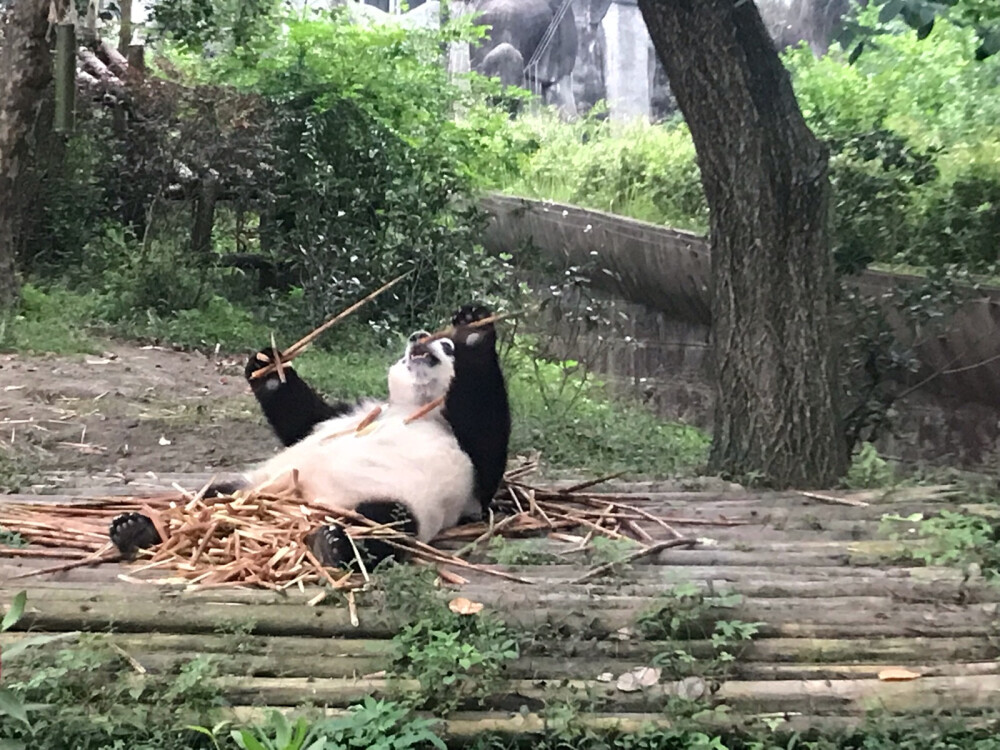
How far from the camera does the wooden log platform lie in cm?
234

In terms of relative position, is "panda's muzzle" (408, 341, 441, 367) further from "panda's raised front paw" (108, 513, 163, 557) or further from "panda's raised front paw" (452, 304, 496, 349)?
"panda's raised front paw" (108, 513, 163, 557)

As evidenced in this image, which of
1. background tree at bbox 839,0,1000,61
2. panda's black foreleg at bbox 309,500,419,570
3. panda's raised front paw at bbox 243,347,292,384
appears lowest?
panda's black foreleg at bbox 309,500,419,570

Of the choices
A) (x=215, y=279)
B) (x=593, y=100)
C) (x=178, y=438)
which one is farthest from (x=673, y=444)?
(x=593, y=100)

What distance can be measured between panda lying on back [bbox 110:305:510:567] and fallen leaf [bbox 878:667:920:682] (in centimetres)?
130

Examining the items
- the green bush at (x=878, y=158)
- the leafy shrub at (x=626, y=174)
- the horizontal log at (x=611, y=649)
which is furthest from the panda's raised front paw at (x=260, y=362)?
the leafy shrub at (x=626, y=174)

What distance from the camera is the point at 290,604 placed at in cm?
273

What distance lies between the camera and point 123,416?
19.2 ft

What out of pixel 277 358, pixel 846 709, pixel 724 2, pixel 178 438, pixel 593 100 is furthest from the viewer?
pixel 593 100

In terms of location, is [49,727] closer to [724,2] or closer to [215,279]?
[724,2]

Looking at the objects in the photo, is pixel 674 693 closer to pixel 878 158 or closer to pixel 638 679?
pixel 638 679

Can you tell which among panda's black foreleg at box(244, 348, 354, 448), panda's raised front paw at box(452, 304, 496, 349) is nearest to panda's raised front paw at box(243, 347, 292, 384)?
panda's black foreleg at box(244, 348, 354, 448)

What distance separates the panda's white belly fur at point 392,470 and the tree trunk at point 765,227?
1.46 meters

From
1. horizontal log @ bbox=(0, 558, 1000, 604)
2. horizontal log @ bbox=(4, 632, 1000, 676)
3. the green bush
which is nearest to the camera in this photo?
horizontal log @ bbox=(4, 632, 1000, 676)

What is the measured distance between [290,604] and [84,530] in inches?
37.8
